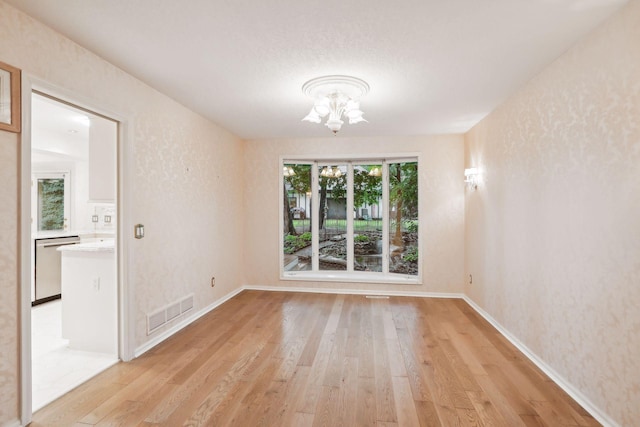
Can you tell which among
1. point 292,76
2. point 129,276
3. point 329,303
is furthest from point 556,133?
point 129,276

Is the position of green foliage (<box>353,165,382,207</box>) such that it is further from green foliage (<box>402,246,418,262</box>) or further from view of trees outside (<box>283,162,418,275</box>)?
green foliage (<box>402,246,418,262</box>)

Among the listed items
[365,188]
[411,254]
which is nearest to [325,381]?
[411,254]

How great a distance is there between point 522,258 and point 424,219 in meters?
1.94

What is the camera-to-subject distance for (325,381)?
95.1 inches

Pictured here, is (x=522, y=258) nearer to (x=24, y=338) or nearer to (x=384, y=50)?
(x=384, y=50)

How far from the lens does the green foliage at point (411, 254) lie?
5.04 m

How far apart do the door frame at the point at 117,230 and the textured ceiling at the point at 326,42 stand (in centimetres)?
42

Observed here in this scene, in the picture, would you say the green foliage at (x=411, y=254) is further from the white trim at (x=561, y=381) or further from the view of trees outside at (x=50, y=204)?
the view of trees outside at (x=50, y=204)

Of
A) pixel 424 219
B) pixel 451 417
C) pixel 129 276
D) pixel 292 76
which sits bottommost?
pixel 451 417

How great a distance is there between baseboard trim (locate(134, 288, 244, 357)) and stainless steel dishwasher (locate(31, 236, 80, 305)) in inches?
94.0

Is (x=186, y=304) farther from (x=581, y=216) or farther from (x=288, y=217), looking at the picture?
A: (x=581, y=216)

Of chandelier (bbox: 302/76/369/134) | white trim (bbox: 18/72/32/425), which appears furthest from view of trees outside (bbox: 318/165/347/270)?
white trim (bbox: 18/72/32/425)

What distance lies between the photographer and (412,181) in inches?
198

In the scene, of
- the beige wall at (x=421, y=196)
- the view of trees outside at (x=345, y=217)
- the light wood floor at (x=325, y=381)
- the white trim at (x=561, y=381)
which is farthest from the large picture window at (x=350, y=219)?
the white trim at (x=561, y=381)
